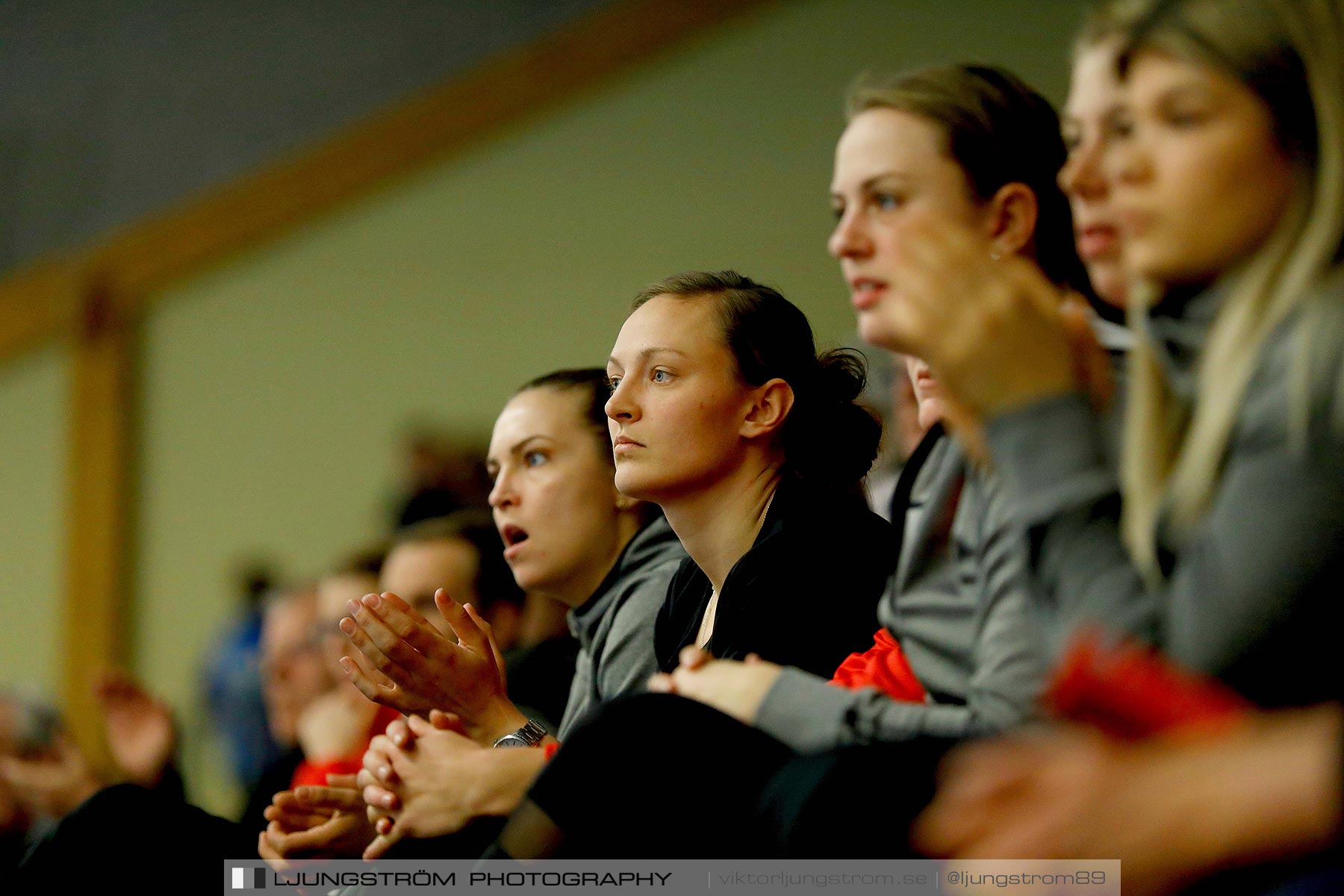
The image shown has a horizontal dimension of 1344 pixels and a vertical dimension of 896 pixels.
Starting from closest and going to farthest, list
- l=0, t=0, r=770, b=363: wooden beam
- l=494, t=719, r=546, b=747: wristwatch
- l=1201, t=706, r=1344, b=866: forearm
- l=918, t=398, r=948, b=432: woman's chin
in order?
l=1201, t=706, r=1344, b=866: forearm < l=918, t=398, r=948, b=432: woman's chin < l=494, t=719, r=546, b=747: wristwatch < l=0, t=0, r=770, b=363: wooden beam

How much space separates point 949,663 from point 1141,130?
47 centimetres

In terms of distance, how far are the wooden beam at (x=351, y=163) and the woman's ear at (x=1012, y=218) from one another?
3.96 metres

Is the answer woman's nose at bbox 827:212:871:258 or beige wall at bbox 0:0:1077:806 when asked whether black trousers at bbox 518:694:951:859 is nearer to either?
woman's nose at bbox 827:212:871:258

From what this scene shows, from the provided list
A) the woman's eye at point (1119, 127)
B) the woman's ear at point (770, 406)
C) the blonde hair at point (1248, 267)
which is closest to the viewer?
the blonde hair at point (1248, 267)

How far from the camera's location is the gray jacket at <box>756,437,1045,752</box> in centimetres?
107

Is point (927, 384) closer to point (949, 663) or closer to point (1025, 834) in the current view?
point (949, 663)

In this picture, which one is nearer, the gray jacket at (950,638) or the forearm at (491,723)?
the gray jacket at (950,638)

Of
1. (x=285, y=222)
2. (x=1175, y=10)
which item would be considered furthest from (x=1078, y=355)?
(x=285, y=222)

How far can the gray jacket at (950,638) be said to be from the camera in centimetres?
107

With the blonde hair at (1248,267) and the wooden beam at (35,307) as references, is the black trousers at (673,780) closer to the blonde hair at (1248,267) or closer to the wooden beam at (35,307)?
the blonde hair at (1248,267)

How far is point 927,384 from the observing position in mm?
1557

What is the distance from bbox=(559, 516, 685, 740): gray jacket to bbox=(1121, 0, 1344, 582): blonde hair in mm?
880

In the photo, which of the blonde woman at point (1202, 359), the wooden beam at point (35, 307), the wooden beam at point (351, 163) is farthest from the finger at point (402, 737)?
the wooden beam at point (35, 307)

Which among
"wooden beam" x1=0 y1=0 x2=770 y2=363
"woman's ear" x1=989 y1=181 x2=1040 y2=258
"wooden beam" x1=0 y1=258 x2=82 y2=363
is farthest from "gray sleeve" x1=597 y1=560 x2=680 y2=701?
"wooden beam" x1=0 y1=258 x2=82 y2=363
